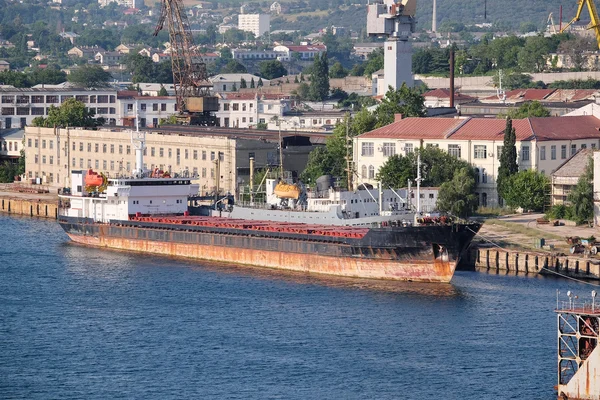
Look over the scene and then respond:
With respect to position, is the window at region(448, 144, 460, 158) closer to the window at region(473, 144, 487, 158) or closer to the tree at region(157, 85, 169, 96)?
the window at region(473, 144, 487, 158)

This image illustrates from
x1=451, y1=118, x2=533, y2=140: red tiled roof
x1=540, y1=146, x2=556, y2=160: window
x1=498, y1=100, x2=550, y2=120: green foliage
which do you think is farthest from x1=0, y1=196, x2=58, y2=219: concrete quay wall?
x1=540, y1=146, x2=556, y2=160: window

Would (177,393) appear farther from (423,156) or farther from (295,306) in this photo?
(423,156)

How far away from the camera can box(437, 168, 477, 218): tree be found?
82200mm

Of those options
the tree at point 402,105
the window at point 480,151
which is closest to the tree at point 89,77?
the tree at point 402,105

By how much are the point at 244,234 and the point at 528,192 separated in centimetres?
1691

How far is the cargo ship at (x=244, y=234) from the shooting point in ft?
233

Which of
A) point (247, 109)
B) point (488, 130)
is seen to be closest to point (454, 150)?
point (488, 130)

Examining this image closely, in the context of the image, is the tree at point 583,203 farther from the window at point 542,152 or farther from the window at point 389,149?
the window at point 389,149

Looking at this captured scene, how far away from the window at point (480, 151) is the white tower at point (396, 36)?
3755cm

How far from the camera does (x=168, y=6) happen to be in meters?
128

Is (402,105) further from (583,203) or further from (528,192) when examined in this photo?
(583,203)

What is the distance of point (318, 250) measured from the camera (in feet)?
244

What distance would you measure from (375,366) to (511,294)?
44.4 feet

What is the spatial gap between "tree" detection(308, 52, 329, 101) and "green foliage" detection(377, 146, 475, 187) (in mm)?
82280
